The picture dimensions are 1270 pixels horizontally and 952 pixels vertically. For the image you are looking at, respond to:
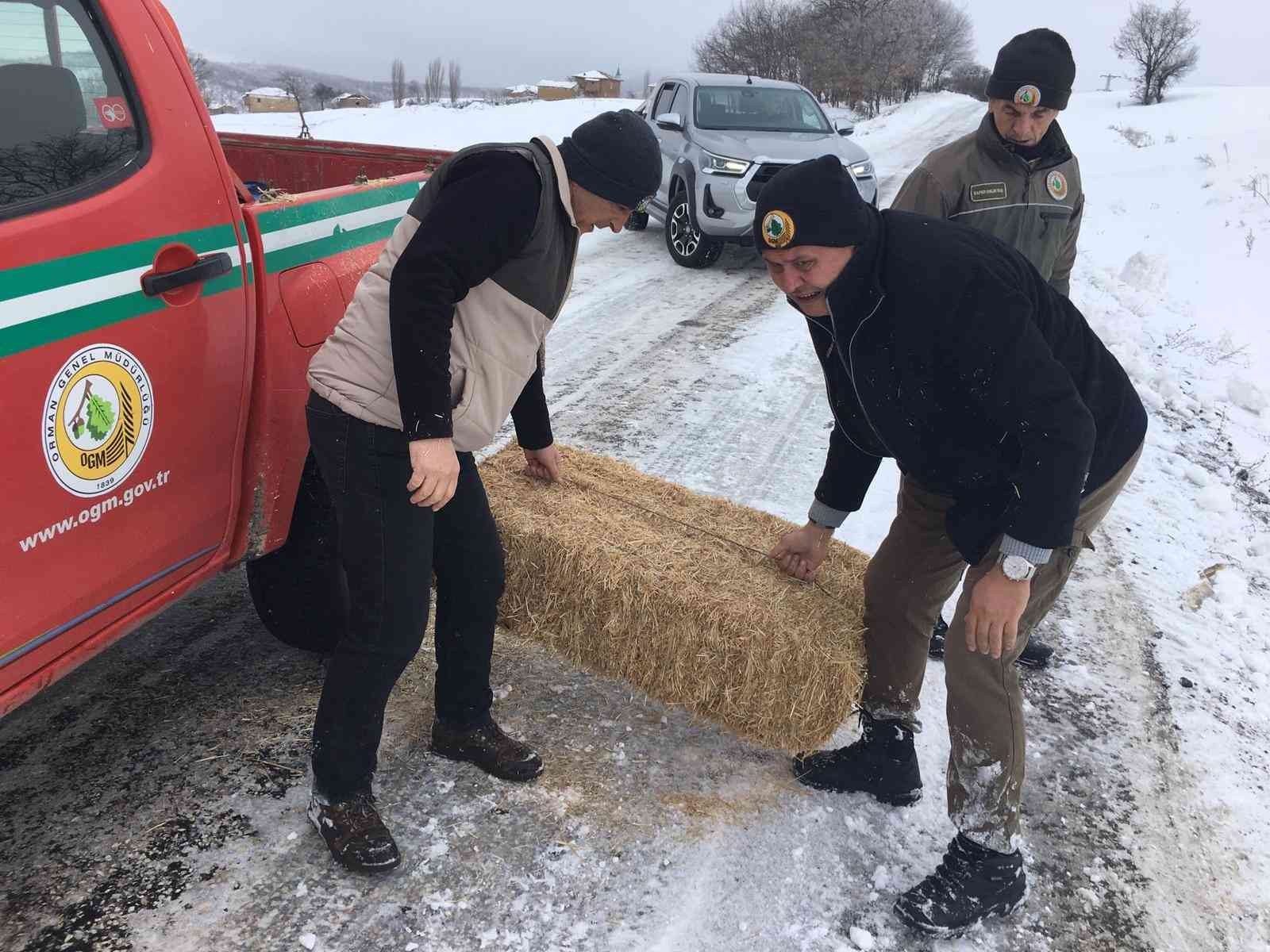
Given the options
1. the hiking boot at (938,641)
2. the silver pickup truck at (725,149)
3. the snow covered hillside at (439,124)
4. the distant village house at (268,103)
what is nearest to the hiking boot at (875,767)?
the hiking boot at (938,641)

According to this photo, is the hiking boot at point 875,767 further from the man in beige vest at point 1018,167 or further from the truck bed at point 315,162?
the truck bed at point 315,162

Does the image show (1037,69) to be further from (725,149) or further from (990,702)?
(725,149)

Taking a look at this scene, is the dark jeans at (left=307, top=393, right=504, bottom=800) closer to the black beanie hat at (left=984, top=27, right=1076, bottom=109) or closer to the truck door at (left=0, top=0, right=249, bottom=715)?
the truck door at (left=0, top=0, right=249, bottom=715)

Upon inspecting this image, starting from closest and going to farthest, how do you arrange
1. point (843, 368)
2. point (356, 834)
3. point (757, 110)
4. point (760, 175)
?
1. point (356, 834)
2. point (843, 368)
3. point (760, 175)
4. point (757, 110)

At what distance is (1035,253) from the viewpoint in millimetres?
3400

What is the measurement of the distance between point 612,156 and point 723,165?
6.88m

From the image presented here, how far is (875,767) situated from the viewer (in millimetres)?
2816

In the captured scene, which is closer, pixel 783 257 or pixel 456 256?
pixel 456 256

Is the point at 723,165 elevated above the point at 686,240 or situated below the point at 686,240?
above

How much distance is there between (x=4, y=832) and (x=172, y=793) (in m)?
0.40

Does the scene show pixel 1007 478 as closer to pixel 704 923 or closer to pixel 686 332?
pixel 704 923

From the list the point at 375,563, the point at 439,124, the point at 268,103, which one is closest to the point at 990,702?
the point at 375,563

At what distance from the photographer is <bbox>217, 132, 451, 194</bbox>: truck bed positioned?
13.3 ft

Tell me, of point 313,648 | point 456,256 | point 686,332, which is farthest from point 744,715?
point 686,332
